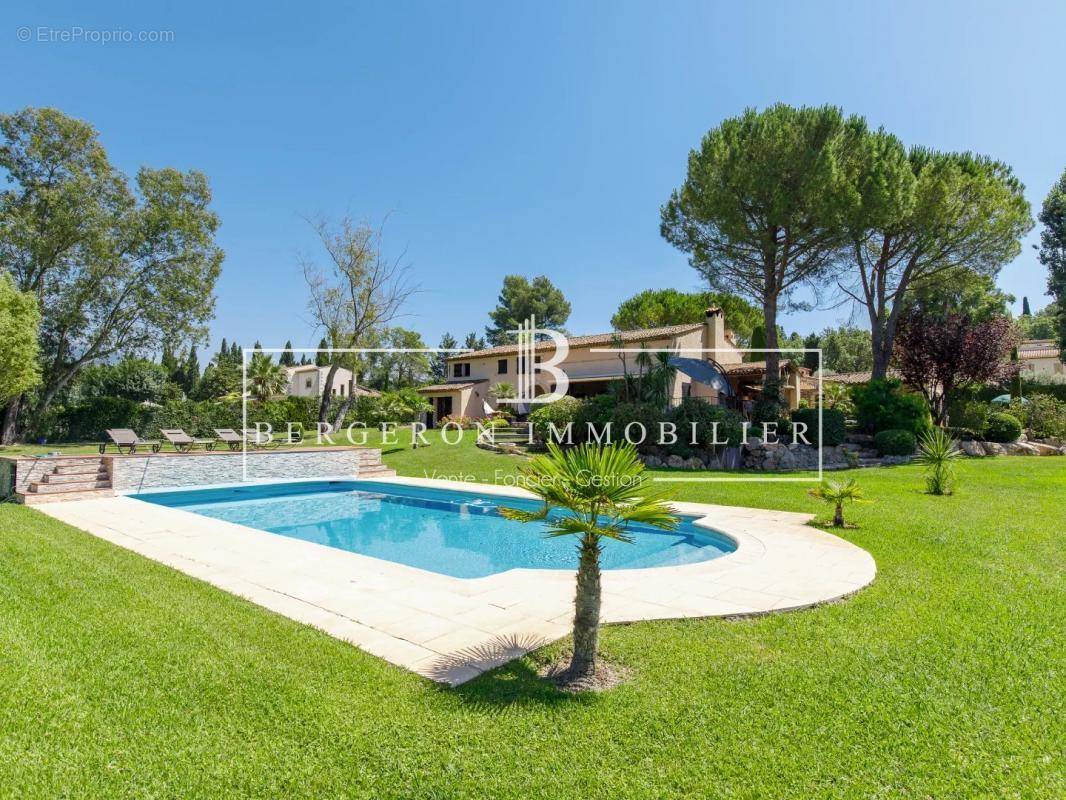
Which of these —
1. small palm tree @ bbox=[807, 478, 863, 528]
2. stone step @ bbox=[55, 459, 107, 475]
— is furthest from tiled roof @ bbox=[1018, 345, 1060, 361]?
stone step @ bbox=[55, 459, 107, 475]

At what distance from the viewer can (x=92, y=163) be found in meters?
30.8

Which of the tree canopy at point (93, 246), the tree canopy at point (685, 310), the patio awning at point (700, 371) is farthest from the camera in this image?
the tree canopy at point (685, 310)

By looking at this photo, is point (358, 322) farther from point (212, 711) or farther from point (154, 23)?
point (212, 711)

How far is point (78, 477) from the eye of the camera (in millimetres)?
15531

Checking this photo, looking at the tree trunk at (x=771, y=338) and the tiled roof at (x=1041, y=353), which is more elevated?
the tiled roof at (x=1041, y=353)

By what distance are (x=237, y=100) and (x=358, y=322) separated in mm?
14673

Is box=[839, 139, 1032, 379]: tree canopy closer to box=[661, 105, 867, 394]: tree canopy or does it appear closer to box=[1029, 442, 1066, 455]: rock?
box=[661, 105, 867, 394]: tree canopy

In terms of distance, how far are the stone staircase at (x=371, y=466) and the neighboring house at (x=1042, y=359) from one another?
46081mm

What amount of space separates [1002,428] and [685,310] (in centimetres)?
2652

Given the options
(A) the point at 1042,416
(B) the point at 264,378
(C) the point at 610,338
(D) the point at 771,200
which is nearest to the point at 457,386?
(C) the point at 610,338

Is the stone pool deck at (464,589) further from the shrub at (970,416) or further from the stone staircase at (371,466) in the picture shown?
the shrub at (970,416)

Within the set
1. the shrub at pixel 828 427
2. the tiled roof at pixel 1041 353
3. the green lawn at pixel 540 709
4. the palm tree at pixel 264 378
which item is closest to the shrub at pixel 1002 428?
the shrub at pixel 828 427

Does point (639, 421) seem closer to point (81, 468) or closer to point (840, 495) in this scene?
point (840, 495)

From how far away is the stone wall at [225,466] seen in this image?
55.9 feet
